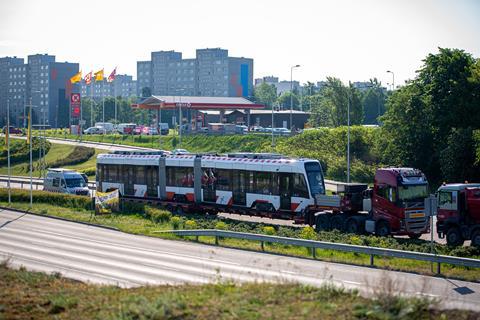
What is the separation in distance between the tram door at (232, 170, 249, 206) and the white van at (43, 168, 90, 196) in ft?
62.4

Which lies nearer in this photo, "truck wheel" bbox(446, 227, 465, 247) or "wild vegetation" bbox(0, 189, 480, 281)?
"wild vegetation" bbox(0, 189, 480, 281)

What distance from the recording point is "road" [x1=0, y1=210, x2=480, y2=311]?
22.1 m

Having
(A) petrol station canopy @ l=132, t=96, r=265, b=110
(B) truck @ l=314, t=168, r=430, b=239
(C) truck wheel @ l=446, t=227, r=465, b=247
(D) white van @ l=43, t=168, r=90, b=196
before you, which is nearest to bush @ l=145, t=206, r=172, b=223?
(B) truck @ l=314, t=168, r=430, b=239

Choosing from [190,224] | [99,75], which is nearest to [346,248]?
[190,224]

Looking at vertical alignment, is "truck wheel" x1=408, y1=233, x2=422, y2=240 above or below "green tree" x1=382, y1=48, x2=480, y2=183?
below

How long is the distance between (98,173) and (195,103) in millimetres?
42748

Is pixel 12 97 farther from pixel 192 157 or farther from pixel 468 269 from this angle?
pixel 468 269

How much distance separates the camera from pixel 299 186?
3734 centimetres

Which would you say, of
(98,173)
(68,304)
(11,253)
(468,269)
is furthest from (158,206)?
(68,304)

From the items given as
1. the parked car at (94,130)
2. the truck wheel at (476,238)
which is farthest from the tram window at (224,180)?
the parked car at (94,130)

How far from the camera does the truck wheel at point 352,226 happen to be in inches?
1359

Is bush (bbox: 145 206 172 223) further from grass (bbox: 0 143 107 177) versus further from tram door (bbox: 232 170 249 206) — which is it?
grass (bbox: 0 143 107 177)

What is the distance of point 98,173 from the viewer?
5091 centimetres

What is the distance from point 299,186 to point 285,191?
3.26ft
